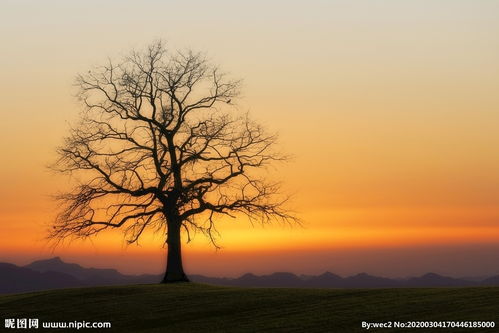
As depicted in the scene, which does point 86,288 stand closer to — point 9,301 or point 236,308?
point 9,301

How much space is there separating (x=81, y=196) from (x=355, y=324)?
29322mm

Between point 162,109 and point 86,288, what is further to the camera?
point 162,109

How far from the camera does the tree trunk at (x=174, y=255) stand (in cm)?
6028

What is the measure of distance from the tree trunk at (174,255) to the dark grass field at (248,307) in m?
5.13

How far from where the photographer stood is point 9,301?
53.9 metres

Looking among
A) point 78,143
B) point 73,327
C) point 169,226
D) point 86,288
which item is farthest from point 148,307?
point 78,143

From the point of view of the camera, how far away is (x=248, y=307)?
43750 mm

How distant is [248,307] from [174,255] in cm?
1756
